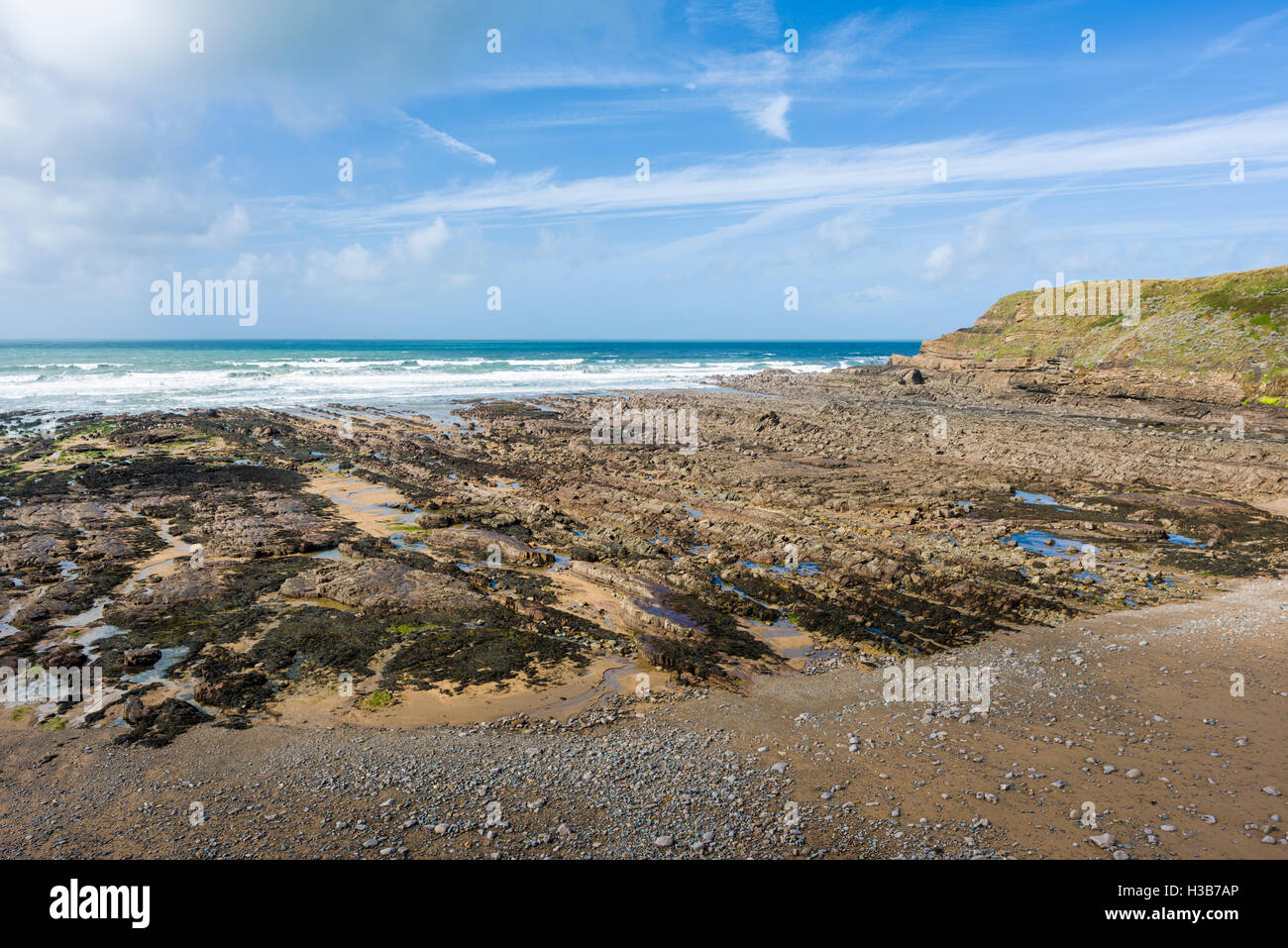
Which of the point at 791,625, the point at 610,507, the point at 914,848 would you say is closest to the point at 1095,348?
the point at 610,507

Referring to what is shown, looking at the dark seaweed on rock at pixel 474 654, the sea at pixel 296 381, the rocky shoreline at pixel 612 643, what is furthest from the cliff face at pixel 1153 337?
the dark seaweed on rock at pixel 474 654

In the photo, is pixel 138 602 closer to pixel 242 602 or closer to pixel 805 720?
pixel 242 602

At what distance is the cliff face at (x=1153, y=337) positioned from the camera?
132 feet

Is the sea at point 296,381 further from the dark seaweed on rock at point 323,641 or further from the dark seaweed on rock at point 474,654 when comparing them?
the dark seaweed on rock at point 474,654

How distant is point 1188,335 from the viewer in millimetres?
44938

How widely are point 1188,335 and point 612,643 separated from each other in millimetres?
52245

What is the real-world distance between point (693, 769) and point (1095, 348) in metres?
56.2

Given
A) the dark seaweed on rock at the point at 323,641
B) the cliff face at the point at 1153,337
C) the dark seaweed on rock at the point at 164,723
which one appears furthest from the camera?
the cliff face at the point at 1153,337

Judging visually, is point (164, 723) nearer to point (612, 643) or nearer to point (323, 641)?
point (323, 641)

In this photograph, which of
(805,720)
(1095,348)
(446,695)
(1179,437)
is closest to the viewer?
(805,720)

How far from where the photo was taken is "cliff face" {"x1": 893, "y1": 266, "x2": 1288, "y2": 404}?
40.3 metres

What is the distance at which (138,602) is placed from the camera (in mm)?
12836

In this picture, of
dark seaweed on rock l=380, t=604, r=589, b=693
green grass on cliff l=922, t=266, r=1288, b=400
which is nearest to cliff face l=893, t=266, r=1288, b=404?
green grass on cliff l=922, t=266, r=1288, b=400

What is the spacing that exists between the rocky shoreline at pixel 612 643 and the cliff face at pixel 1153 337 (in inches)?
733
